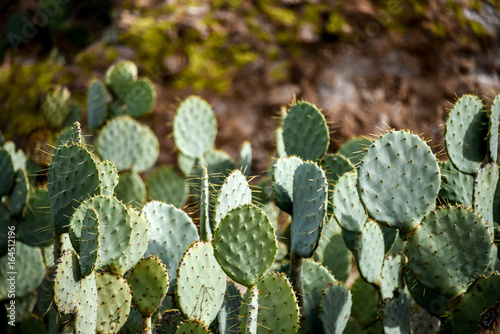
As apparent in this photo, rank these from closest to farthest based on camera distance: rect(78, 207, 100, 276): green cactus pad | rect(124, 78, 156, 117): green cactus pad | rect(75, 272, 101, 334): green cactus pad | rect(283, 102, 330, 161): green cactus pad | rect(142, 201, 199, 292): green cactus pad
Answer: rect(78, 207, 100, 276): green cactus pad, rect(75, 272, 101, 334): green cactus pad, rect(142, 201, 199, 292): green cactus pad, rect(283, 102, 330, 161): green cactus pad, rect(124, 78, 156, 117): green cactus pad

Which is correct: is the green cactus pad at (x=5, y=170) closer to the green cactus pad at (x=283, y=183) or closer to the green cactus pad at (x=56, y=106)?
the green cactus pad at (x=56, y=106)

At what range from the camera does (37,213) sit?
228 centimetres

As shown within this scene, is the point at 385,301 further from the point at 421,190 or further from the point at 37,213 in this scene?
the point at 37,213

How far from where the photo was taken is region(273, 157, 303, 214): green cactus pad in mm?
1808

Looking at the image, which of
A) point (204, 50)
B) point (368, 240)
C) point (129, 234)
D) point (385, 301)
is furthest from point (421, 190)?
point (204, 50)

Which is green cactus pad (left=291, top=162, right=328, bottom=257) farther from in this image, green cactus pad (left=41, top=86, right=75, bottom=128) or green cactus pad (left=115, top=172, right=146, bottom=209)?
green cactus pad (left=41, top=86, right=75, bottom=128)

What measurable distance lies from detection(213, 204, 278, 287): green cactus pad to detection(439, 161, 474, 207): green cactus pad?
0.88 metres

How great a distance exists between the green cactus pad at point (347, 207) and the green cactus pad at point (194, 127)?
108cm

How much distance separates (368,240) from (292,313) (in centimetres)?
44

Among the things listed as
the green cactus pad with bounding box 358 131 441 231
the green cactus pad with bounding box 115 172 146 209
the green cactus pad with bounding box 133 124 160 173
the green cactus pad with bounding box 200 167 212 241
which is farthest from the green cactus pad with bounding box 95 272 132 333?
the green cactus pad with bounding box 133 124 160 173

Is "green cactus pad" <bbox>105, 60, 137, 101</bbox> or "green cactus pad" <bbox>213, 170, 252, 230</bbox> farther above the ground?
"green cactus pad" <bbox>213, 170, 252, 230</bbox>

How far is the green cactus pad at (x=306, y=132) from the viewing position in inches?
83.9

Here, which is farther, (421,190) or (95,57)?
(95,57)

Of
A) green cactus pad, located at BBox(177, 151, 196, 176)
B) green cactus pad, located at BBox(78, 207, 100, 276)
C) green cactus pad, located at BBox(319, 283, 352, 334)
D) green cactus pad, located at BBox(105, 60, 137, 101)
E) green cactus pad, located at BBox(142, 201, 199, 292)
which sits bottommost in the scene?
green cactus pad, located at BBox(177, 151, 196, 176)
